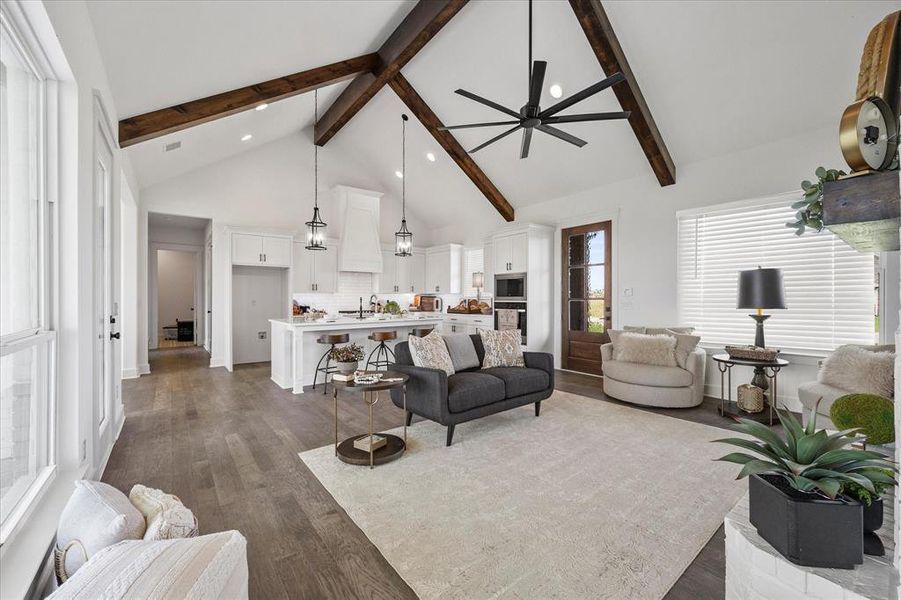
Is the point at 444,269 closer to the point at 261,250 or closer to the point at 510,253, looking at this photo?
the point at 510,253

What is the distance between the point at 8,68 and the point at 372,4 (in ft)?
10.4

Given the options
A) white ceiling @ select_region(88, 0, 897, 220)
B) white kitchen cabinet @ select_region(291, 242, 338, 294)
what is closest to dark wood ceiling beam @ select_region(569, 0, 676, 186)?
white ceiling @ select_region(88, 0, 897, 220)

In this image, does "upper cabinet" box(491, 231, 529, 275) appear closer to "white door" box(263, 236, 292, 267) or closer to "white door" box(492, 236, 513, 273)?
"white door" box(492, 236, 513, 273)

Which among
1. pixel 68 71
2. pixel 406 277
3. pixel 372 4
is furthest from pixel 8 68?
pixel 406 277

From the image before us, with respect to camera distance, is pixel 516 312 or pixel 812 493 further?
pixel 516 312

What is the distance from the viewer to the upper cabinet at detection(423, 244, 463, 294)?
8.62m

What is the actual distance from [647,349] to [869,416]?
3461mm

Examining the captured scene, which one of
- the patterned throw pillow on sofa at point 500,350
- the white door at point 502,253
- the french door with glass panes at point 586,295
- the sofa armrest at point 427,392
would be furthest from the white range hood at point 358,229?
the sofa armrest at point 427,392

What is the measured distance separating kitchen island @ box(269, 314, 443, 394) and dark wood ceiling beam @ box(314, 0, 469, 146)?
11.0 feet

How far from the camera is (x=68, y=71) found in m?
1.91

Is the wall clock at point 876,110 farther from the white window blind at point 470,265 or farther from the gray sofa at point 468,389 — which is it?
the white window blind at point 470,265

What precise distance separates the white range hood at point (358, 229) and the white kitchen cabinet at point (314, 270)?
192mm

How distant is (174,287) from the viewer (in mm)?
11047

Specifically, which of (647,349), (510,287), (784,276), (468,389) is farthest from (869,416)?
(510,287)
